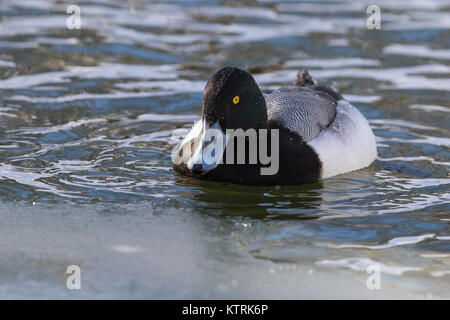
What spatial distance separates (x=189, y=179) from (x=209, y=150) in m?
0.48

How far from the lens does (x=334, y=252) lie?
5980 millimetres

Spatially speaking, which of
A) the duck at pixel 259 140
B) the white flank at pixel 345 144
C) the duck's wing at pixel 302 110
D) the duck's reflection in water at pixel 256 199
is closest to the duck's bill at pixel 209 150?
the duck at pixel 259 140

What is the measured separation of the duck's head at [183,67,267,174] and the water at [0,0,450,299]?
0.29 m

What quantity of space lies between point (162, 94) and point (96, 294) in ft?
17.5

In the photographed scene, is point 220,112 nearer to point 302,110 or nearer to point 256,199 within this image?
point 256,199

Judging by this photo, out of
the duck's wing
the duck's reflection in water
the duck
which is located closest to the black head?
the duck

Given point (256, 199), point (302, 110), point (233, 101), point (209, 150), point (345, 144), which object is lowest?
point (256, 199)

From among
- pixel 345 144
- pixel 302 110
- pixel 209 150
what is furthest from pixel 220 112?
pixel 345 144

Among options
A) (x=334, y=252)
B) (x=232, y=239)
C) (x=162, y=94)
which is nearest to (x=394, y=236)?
(x=334, y=252)

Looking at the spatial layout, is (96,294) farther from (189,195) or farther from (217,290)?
(189,195)

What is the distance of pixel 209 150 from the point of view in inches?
285

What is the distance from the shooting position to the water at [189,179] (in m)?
5.59

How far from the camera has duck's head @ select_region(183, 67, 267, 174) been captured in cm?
722

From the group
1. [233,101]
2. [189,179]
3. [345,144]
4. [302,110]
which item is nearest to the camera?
[233,101]
